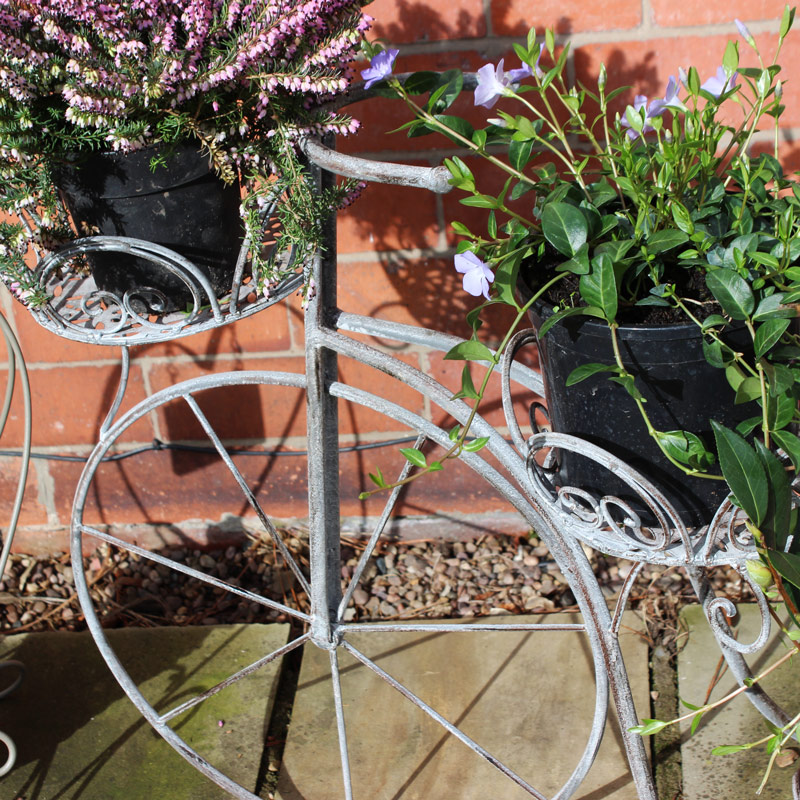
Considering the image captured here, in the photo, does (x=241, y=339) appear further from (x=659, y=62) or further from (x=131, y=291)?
(x=659, y=62)

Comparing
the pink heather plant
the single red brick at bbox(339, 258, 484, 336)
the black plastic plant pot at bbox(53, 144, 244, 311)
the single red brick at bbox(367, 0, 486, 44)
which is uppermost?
→ the single red brick at bbox(367, 0, 486, 44)

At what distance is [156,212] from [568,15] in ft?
2.39

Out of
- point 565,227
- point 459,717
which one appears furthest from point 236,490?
point 565,227

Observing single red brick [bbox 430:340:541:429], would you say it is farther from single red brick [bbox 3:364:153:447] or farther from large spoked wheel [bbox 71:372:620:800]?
single red brick [bbox 3:364:153:447]

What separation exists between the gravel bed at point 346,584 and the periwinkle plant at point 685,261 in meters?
0.83

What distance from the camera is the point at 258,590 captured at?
186 cm

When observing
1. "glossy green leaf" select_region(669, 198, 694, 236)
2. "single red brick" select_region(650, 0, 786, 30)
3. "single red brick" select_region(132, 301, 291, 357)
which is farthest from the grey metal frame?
"single red brick" select_region(650, 0, 786, 30)

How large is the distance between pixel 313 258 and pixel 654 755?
93cm

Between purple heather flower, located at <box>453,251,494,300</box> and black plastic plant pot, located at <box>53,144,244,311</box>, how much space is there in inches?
12.5

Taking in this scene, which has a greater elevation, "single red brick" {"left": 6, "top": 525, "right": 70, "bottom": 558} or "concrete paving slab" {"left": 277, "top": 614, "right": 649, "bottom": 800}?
"single red brick" {"left": 6, "top": 525, "right": 70, "bottom": 558}

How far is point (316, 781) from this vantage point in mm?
1468

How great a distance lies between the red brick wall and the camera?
1.39m

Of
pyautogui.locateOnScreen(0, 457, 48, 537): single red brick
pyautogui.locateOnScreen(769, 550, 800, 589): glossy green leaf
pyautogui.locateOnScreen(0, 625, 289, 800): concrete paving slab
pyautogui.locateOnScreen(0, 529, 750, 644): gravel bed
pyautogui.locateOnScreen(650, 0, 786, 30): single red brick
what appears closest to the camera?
pyautogui.locateOnScreen(769, 550, 800, 589): glossy green leaf

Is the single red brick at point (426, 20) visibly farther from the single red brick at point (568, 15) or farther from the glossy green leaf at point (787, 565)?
the glossy green leaf at point (787, 565)
